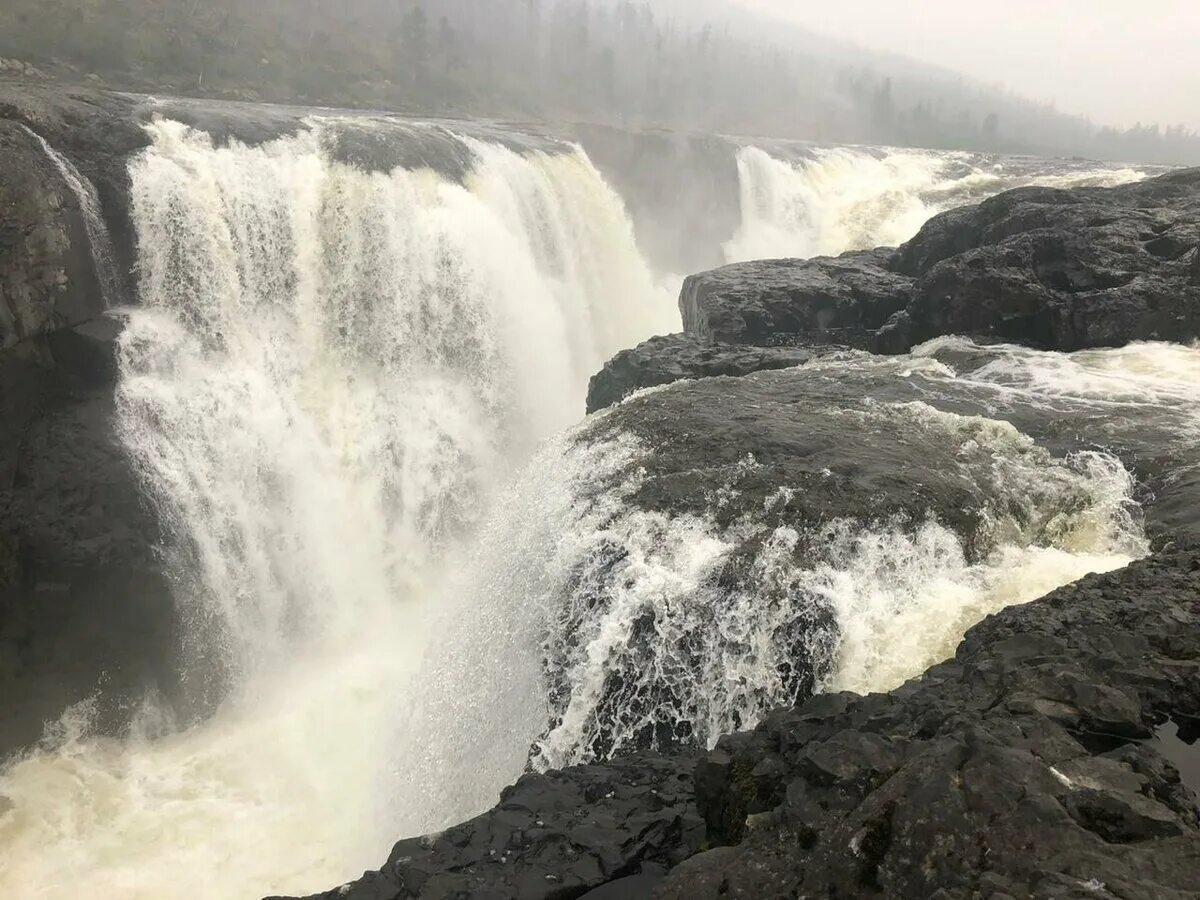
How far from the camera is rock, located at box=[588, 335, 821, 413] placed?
42.2 feet

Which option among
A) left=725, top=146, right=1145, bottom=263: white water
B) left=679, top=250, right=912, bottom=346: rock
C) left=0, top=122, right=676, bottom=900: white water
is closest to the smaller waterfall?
left=0, top=122, right=676, bottom=900: white water

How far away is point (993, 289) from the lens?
43.9 ft

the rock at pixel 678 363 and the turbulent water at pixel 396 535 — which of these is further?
the rock at pixel 678 363

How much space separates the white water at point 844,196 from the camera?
27281mm

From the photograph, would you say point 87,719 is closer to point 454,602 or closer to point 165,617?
point 165,617

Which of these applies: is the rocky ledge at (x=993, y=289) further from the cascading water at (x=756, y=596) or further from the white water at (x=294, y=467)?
the cascading water at (x=756, y=596)

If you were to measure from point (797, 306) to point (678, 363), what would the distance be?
3.30 m

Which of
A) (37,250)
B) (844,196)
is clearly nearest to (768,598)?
(37,250)

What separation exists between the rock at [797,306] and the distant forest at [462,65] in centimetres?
4310

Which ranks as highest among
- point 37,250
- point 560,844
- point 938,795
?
point 37,250

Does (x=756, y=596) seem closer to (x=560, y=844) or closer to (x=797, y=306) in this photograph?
(x=560, y=844)

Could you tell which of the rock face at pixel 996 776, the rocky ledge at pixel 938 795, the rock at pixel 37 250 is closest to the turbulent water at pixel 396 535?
the rock at pixel 37 250

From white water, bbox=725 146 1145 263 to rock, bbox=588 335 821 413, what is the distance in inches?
585

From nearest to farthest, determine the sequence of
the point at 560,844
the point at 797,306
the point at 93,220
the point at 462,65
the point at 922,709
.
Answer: the point at 922,709 → the point at 560,844 → the point at 93,220 → the point at 797,306 → the point at 462,65
